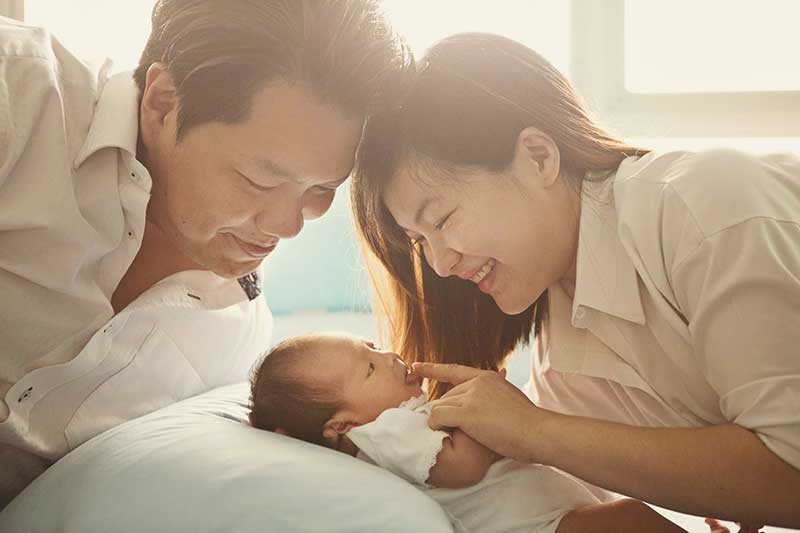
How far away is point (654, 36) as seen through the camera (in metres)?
2.87

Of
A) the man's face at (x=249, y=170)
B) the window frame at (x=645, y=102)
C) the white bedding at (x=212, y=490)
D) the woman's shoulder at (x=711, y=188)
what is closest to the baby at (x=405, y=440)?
the white bedding at (x=212, y=490)

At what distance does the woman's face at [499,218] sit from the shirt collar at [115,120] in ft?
1.57

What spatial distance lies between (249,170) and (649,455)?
2.71 ft

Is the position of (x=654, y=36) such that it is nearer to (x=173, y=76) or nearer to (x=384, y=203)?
(x=384, y=203)

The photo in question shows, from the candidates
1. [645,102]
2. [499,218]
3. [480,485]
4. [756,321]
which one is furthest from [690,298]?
[645,102]

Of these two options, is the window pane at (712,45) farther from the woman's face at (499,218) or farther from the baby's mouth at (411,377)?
the baby's mouth at (411,377)

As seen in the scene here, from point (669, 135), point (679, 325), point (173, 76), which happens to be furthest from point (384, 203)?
point (669, 135)

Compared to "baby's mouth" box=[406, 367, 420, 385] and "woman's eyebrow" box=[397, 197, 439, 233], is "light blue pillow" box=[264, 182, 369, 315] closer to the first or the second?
"baby's mouth" box=[406, 367, 420, 385]

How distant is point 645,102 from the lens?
2822 millimetres

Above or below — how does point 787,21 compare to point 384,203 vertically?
above

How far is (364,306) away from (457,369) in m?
1.24

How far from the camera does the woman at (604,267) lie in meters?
1.25

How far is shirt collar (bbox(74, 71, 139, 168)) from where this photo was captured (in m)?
1.52

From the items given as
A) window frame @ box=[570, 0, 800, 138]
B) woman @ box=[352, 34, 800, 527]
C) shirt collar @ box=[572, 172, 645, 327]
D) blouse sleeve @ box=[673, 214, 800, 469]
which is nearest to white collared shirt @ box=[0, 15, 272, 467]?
woman @ box=[352, 34, 800, 527]
